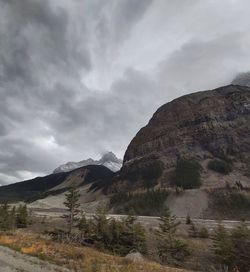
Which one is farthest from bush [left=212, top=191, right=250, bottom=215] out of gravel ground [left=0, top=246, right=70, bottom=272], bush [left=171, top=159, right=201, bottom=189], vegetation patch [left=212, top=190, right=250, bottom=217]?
gravel ground [left=0, top=246, right=70, bottom=272]

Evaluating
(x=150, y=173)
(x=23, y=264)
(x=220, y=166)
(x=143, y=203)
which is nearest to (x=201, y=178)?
(x=220, y=166)

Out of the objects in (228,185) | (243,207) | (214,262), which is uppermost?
(228,185)

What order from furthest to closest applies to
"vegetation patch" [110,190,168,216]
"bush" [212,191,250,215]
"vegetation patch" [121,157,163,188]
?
"vegetation patch" [121,157,163,188] < "vegetation patch" [110,190,168,216] < "bush" [212,191,250,215]

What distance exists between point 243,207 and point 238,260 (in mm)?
88166

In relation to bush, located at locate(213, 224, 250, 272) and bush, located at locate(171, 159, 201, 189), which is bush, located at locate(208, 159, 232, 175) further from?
bush, located at locate(213, 224, 250, 272)

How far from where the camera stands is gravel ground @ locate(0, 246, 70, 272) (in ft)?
70.3

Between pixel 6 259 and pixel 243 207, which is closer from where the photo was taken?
pixel 6 259

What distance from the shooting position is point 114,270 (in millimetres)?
22094

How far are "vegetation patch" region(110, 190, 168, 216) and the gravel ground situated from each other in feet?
355

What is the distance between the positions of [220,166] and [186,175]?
18.6 meters

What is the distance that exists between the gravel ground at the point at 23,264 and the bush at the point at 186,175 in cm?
13928

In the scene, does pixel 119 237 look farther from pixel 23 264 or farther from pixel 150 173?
pixel 150 173

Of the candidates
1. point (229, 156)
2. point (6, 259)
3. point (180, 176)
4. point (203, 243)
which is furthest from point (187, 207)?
point (6, 259)

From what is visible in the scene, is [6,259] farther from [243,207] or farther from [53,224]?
→ [243,207]
